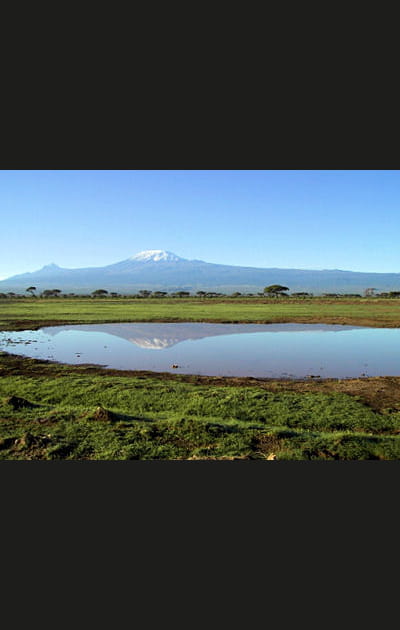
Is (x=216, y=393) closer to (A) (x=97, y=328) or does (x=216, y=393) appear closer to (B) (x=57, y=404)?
(B) (x=57, y=404)

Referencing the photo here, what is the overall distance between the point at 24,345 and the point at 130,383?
42.6 feet

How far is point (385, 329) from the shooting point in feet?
102

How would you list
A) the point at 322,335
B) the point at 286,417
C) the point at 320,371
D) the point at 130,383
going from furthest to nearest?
1. the point at 322,335
2. the point at 320,371
3. the point at 130,383
4. the point at 286,417

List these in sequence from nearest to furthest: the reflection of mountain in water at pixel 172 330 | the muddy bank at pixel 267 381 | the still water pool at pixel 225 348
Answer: the muddy bank at pixel 267 381 < the still water pool at pixel 225 348 < the reflection of mountain in water at pixel 172 330

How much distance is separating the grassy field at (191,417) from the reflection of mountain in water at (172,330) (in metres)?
10.6

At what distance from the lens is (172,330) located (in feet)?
104

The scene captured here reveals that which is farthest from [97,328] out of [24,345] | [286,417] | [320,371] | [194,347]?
[286,417]

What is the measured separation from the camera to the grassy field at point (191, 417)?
8.26 metres

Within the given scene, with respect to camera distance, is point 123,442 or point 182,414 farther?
point 182,414

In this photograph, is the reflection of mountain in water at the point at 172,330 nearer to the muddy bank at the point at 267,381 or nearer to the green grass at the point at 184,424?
the muddy bank at the point at 267,381

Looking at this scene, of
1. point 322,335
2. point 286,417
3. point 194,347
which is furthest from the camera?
point 322,335

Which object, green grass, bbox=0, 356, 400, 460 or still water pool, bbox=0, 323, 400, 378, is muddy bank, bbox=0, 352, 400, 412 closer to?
green grass, bbox=0, 356, 400, 460

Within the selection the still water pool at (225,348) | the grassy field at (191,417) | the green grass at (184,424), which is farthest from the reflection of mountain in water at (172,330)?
the green grass at (184,424)

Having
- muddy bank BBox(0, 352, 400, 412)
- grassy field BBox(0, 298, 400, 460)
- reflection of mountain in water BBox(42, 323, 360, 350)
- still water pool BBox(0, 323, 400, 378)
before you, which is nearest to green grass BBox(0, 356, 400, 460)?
grassy field BBox(0, 298, 400, 460)
